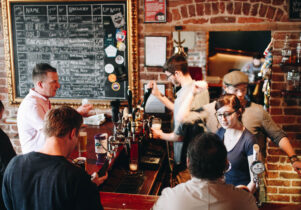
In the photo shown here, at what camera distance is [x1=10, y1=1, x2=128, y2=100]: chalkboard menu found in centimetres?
389

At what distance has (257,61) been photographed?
751cm

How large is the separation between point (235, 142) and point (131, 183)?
0.92 m

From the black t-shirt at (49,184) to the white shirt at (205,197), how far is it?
1.20ft

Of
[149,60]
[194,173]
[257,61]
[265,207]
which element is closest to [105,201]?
[194,173]

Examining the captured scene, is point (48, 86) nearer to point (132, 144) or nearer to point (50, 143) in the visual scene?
point (132, 144)

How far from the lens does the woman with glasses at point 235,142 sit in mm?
2189

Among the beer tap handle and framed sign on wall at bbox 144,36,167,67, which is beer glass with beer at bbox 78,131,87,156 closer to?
the beer tap handle

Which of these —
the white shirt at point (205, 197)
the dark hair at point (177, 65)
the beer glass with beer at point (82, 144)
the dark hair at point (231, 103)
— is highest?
the dark hair at point (177, 65)

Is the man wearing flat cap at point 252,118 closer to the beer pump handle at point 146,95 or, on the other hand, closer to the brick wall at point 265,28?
the beer pump handle at point 146,95

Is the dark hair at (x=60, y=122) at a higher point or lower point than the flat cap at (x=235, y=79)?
lower

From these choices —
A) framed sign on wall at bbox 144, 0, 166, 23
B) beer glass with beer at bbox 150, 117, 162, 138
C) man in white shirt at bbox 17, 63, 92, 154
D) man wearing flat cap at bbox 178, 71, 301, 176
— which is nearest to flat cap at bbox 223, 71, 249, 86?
man wearing flat cap at bbox 178, 71, 301, 176

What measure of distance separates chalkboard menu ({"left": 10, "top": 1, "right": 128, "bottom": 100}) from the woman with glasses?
1872 millimetres

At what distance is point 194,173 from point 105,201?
92 centimetres

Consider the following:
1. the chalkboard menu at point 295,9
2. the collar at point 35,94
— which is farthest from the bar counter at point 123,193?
the chalkboard menu at point 295,9
